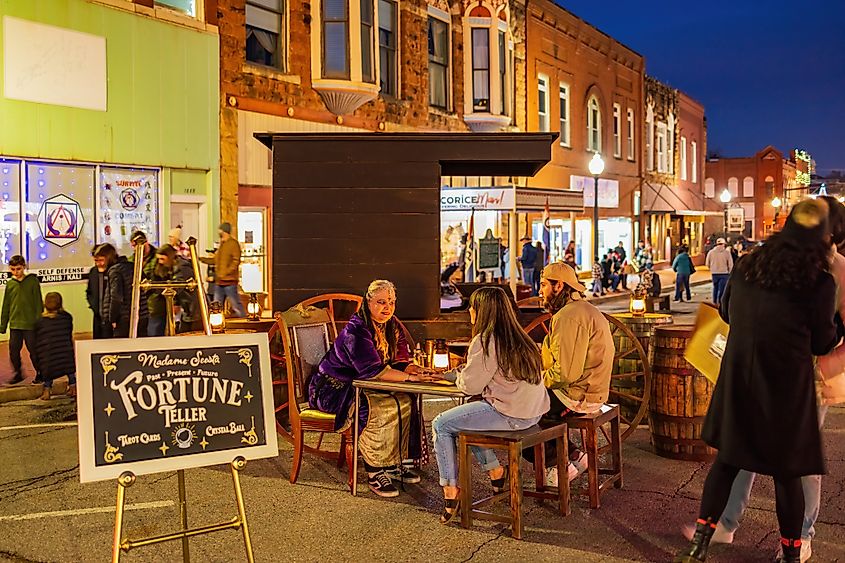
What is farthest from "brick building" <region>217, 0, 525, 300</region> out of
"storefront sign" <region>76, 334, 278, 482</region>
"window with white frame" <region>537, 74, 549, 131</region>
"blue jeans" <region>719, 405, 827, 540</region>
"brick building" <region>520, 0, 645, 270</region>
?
"blue jeans" <region>719, 405, 827, 540</region>

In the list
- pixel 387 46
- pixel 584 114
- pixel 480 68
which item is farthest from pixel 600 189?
pixel 387 46

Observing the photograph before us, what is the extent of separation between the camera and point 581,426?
254 inches

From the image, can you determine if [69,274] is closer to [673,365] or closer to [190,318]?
[190,318]

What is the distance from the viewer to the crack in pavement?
6836 millimetres

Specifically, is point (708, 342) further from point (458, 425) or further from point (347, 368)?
point (347, 368)

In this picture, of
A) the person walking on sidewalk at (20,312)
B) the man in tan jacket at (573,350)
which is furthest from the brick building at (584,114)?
the man in tan jacket at (573,350)

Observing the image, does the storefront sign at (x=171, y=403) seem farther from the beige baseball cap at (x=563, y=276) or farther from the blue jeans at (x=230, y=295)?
the blue jeans at (x=230, y=295)

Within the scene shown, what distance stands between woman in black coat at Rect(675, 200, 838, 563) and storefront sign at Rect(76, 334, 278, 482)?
239 cm

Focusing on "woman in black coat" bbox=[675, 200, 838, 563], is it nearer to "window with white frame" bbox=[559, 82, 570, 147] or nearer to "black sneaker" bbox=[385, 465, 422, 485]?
"black sneaker" bbox=[385, 465, 422, 485]

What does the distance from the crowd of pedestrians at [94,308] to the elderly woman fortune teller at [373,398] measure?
12.3 feet

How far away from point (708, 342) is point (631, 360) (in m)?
2.26

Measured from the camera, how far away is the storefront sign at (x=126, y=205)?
50.1 feet

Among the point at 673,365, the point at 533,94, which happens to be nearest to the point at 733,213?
the point at 533,94

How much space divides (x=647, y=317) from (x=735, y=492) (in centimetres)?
334
